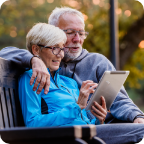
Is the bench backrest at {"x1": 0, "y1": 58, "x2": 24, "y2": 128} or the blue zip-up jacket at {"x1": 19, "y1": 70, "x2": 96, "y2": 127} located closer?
the blue zip-up jacket at {"x1": 19, "y1": 70, "x2": 96, "y2": 127}

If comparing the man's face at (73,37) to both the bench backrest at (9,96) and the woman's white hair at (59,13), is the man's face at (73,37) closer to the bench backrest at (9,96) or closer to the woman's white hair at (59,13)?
the woman's white hair at (59,13)

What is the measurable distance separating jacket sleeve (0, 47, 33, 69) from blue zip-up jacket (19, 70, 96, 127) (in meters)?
0.09

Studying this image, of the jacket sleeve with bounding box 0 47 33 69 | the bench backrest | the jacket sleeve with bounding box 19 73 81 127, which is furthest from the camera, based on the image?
the jacket sleeve with bounding box 0 47 33 69

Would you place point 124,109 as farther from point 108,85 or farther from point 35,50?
point 35,50

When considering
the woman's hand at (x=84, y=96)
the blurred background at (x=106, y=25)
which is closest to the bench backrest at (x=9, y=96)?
the woman's hand at (x=84, y=96)

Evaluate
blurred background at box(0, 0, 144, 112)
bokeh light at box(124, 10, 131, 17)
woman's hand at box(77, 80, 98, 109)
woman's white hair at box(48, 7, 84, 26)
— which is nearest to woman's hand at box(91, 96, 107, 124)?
woman's hand at box(77, 80, 98, 109)

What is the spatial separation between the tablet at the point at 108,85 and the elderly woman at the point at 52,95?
0.07 metres

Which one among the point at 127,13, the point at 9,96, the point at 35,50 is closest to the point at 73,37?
the point at 35,50

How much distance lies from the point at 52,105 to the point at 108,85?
570mm

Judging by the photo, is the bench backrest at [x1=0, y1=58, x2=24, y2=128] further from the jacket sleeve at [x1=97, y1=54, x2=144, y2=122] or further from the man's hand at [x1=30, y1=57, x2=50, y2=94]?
the jacket sleeve at [x1=97, y1=54, x2=144, y2=122]

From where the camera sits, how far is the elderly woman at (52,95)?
2.20 meters

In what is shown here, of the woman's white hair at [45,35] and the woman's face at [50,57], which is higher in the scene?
the woman's white hair at [45,35]

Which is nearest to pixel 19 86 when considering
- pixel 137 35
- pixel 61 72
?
pixel 61 72

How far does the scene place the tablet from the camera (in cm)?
243
